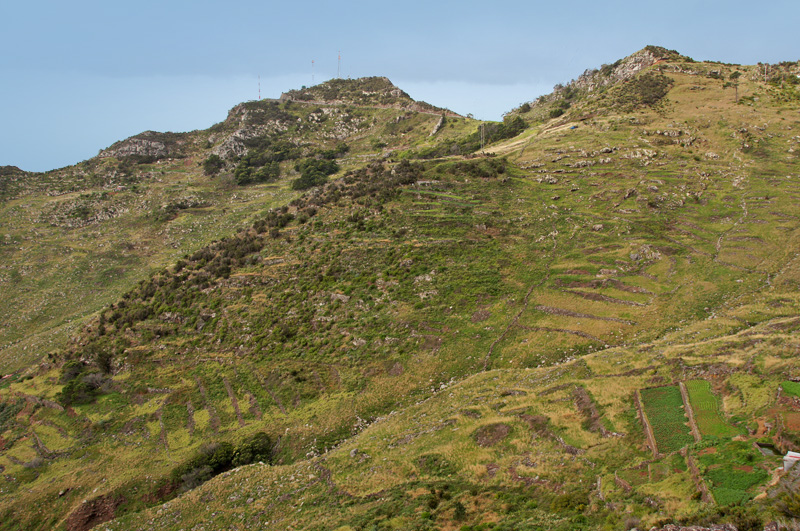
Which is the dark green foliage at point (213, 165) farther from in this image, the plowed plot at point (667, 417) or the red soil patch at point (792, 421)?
the red soil patch at point (792, 421)

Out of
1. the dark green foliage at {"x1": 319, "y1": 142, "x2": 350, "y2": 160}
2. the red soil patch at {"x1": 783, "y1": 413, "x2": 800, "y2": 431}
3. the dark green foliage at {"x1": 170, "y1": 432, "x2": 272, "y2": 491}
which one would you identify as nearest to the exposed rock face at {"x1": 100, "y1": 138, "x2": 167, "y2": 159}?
the dark green foliage at {"x1": 319, "y1": 142, "x2": 350, "y2": 160}

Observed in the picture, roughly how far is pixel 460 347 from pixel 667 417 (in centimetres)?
1577

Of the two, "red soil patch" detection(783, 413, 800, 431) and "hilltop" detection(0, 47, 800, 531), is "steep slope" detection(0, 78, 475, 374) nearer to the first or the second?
"hilltop" detection(0, 47, 800, 531)

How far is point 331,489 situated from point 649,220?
41.6 m

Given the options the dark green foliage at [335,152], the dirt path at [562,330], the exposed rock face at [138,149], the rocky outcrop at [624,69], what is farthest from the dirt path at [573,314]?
the exposed rock face at [138,149]

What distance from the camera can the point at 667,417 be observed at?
16656 millimetres

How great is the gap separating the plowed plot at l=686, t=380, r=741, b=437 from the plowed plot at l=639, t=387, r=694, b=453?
0.48m

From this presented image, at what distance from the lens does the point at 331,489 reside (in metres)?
19.7

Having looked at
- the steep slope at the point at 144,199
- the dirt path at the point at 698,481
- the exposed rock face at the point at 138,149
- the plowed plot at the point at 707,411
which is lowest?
the dirt path at the point at 698,481

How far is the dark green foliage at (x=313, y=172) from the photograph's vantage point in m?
82.8

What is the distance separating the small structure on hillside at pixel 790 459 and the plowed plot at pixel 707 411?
2811 mm

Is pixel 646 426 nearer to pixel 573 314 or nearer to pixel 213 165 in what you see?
pixel 573 314

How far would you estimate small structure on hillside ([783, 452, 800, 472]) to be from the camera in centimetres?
1098

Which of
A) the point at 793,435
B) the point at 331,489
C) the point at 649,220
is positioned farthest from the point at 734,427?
the point at 649,220
